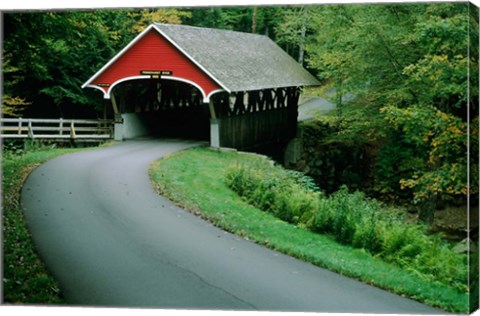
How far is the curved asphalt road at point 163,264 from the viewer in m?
8.77

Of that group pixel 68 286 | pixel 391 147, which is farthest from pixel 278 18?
pixel 68 286

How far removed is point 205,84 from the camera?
20.3 meters

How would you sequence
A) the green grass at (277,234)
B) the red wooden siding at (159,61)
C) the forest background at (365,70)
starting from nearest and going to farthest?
1. the green grass at (277,234)
2. the forest background at (365,70)
3. the red wooden siding at (159,61)

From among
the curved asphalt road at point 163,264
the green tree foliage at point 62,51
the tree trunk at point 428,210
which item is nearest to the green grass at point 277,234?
the curved asphalt road at point 163,264

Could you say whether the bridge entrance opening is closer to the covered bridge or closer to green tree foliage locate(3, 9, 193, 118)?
the covered bridge

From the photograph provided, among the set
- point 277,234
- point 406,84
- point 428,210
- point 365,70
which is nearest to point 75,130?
point 365,70

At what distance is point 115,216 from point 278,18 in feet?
18.9

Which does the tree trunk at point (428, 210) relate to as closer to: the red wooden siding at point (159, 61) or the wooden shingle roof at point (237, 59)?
the wooden shingle roof at point (237, 59)

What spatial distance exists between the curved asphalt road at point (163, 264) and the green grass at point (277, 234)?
0.25 m

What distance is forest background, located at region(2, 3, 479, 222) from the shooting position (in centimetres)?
1093

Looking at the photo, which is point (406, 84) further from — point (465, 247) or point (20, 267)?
point (20, 267)

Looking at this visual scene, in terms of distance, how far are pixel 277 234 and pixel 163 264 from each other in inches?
102

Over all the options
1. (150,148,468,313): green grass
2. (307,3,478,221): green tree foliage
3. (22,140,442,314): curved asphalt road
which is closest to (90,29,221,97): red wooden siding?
(150,148,468,313): green grass

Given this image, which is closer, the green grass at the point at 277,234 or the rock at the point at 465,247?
the rock at the point at 465,247
